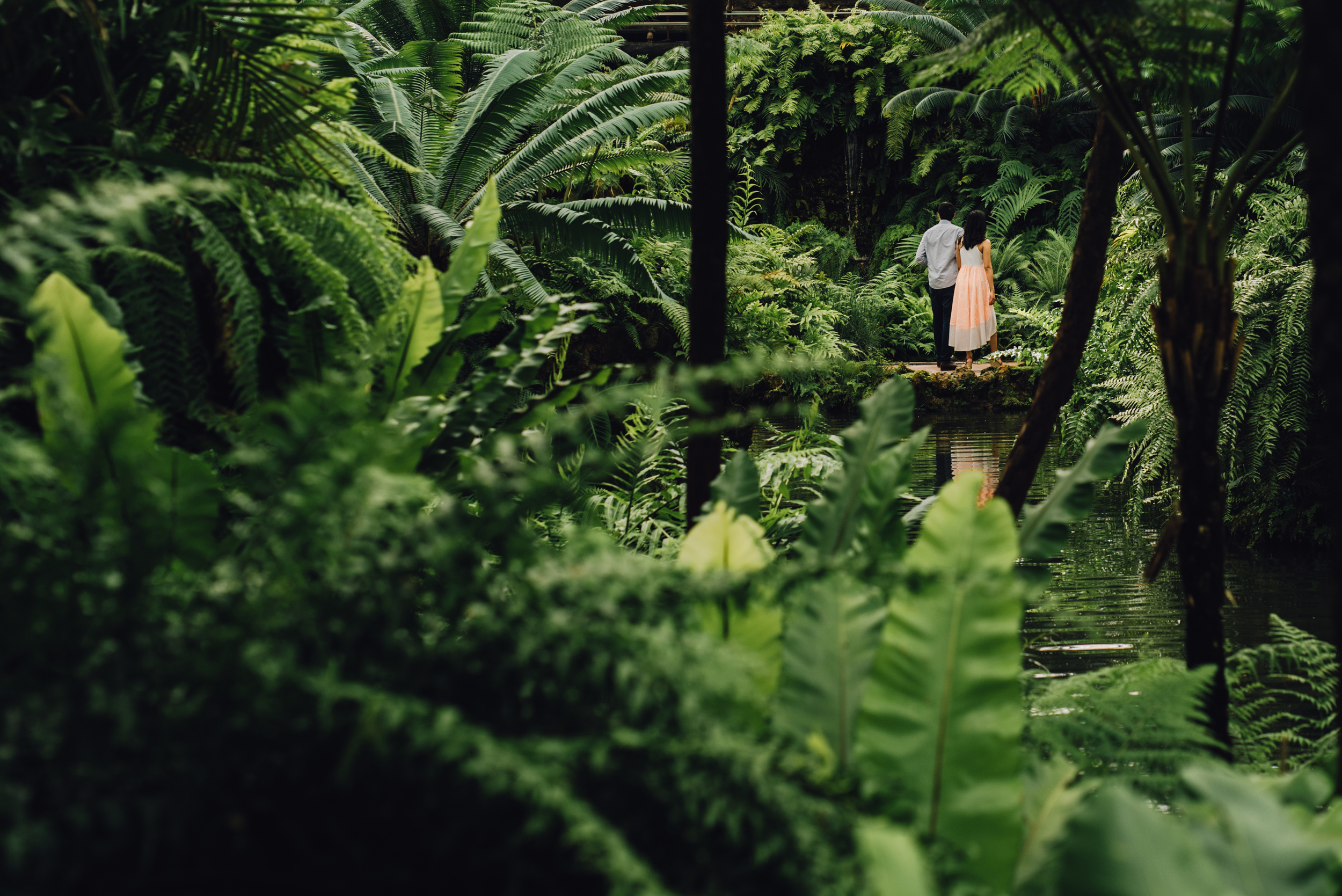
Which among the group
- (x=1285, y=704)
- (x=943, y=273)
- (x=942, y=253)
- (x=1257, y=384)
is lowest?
(x=1285, y=704)

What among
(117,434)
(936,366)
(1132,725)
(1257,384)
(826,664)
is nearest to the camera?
(117,434)

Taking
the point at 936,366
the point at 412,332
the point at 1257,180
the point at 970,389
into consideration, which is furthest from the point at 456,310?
the point at 936,366

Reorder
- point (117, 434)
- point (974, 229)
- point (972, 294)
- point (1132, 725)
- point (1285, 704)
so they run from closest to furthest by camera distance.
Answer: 1. point (117, 434)
2. point (1132, 725)
3. point (1285, 704)
4. point (974, 229)
5. point (972, 294)

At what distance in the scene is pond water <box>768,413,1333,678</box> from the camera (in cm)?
308

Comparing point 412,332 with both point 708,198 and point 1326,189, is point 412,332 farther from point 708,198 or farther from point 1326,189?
point 1326,189

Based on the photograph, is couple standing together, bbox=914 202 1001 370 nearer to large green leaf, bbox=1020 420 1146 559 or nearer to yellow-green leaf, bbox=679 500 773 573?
large green leaf, bbox=1020 420 1146 559

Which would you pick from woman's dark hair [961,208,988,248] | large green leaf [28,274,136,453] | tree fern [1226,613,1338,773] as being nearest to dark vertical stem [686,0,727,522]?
large green leaf [28,274,136,453]

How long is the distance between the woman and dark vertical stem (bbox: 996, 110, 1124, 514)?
6.96 m

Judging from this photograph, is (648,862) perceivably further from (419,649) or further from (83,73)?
(83,73)

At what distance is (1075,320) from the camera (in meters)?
2.14

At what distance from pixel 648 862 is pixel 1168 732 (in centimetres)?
101

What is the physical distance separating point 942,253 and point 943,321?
74 cm

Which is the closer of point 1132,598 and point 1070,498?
point 1070,498

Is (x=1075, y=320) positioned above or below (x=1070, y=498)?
above
